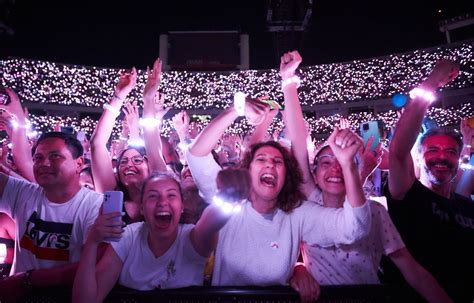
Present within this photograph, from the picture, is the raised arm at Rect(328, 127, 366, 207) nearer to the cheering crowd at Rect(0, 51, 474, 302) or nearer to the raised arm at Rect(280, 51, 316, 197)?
the cheering crowd at Rect(0, 51, 474, 302)

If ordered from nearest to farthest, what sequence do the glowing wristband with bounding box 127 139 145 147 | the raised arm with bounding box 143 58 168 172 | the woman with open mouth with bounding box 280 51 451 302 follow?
the woman with open mouth with bounding box 280 51 451 302 < the raised arm with bounding box 143 58 168 172 < the glowing wristband with bounding box 127 139 145 147

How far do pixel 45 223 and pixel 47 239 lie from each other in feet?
0.38

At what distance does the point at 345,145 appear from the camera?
1.94 m

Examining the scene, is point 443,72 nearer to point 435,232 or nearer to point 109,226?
point 435,232

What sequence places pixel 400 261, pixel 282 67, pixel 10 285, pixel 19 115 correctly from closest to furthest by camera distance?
pixel 10 285 → pixel 400 261 → pixel 282 67 → pixel 19 115

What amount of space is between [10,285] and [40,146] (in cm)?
111

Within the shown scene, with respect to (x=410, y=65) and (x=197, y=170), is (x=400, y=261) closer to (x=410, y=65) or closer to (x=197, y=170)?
(x=197, y=170)

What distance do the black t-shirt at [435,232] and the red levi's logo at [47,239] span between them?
2.20 meters

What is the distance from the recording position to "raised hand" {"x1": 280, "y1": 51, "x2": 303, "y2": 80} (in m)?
2.95

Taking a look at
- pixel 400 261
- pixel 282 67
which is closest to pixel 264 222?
pixel 400 261

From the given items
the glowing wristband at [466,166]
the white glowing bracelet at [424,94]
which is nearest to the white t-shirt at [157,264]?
the white glowing bracelet at [424,94]

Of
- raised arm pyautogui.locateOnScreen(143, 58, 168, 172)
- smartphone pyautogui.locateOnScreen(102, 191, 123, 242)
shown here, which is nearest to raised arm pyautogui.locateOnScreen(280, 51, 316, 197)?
raised arm pyautogui.locateOnScreen(143, 58, 168, 172)

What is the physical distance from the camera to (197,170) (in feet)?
8.16

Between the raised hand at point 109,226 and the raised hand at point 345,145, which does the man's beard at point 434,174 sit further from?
the raised hand at point 109,226
